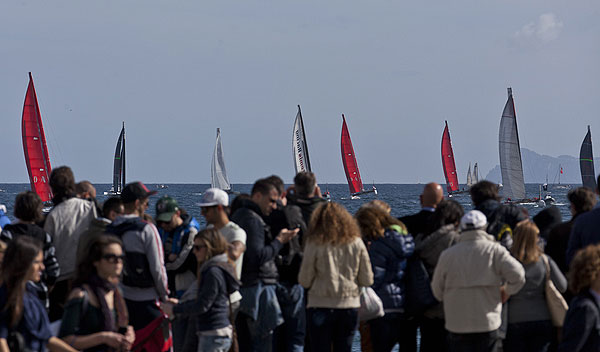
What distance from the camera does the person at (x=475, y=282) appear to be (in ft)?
20.7

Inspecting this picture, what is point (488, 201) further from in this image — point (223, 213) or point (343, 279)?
point (223, 213)

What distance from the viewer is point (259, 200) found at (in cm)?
706

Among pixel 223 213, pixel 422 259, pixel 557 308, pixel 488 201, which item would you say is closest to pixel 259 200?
pixel 223 213

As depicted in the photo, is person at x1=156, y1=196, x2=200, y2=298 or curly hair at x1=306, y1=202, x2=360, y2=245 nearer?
curly hair at x1=306, y1=202, x2=360, y2=245

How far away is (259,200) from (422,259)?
1445 mm

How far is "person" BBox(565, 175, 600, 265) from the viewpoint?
6.48 metres

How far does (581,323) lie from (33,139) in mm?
33643

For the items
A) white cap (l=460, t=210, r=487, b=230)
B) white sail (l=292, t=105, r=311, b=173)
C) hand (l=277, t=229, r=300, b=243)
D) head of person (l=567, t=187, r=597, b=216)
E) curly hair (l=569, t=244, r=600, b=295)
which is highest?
white sail (l=292, t=105, r=311, b=173)

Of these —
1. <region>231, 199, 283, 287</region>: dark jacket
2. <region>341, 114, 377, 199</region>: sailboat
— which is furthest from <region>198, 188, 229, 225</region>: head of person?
<region>341, 114, 377, 199</region>: sailboat

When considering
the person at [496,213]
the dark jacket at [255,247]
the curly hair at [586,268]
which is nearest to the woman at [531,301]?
the person at [496,213]

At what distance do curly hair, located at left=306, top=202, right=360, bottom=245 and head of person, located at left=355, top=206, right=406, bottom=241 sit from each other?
15.6 inches

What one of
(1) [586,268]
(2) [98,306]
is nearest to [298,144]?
(1) [586,268]

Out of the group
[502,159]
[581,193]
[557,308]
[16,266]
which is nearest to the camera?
[16,266]

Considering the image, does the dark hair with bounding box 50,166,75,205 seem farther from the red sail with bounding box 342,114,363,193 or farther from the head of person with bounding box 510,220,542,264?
the red sail with bounding box 342,114,363,193
